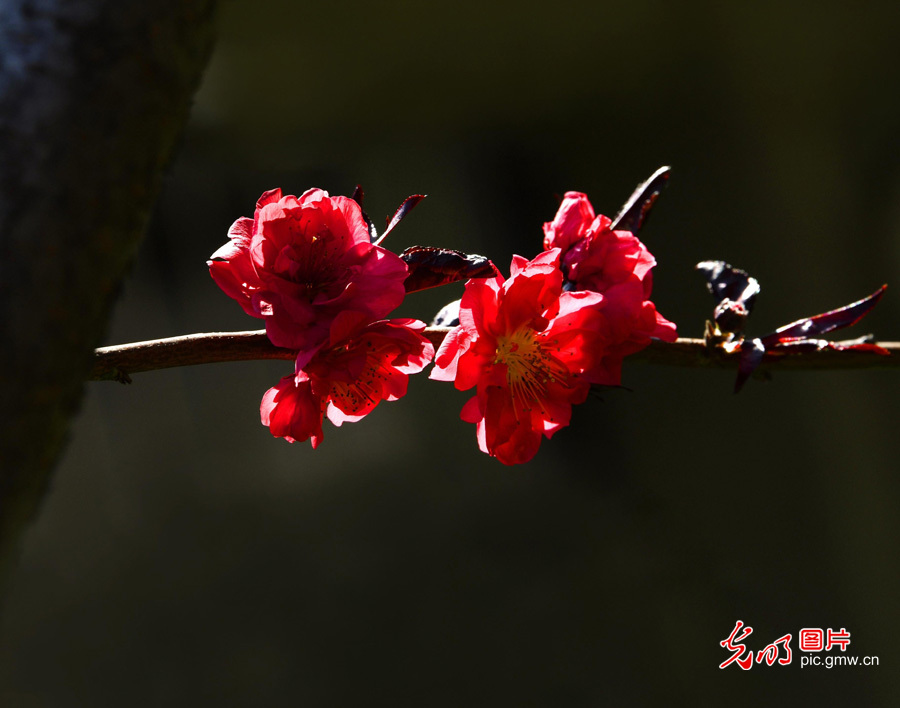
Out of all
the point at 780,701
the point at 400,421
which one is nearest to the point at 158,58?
the point at 400,421

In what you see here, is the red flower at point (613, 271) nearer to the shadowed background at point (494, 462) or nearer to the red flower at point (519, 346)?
the red flower at point (519, 346)

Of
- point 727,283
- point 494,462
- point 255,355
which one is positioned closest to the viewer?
point 255,355

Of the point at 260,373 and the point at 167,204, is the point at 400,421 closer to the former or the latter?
the point at 260,373

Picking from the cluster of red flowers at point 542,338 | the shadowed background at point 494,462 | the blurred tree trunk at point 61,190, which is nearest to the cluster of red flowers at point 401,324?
the cluster of red flowers at point 542,338

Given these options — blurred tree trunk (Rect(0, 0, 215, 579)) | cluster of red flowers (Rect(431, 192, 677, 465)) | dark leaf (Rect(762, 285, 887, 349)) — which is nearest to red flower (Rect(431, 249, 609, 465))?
cluster of red flowers (Rect(431, 192, 677, 465))

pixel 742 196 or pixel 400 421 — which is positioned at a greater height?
pixel 742 196

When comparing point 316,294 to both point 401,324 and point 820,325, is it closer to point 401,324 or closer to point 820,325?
point 401,324

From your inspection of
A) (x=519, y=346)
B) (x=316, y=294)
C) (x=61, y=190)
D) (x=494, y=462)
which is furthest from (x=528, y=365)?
(x=494, y=462)
